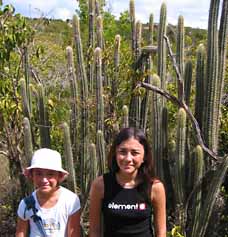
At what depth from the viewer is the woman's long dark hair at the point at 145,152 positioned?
3051 mm

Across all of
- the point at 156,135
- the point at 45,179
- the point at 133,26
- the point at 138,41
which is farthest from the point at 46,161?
the point at 133,26

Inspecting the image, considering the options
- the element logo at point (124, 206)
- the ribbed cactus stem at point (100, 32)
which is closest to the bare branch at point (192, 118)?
the ribbed cactus stem at point (100, 32)

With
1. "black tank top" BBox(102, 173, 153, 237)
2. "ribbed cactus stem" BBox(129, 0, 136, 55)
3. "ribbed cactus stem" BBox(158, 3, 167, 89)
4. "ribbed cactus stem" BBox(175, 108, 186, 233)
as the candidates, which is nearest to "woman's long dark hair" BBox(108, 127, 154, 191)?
"black tank top" BBox(102, 173, 153, 237)

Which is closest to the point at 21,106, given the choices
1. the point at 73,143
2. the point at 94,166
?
the point at 73,143

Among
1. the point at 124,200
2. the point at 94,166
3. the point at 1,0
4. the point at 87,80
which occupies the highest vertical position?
the point at 1,0

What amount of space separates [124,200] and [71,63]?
8.98 ft

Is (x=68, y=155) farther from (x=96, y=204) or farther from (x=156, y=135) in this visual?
(x=96, y=204)

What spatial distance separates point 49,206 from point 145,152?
2.34ft

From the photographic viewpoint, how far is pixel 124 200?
9.76 feet

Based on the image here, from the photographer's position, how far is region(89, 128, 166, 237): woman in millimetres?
2969

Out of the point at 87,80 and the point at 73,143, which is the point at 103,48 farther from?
the point at 73,143

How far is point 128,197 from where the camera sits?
2980 mm

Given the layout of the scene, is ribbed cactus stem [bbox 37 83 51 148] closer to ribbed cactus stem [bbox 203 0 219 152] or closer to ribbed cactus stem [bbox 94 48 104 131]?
ribbed cactus stem [bbox 94 48 104 131]

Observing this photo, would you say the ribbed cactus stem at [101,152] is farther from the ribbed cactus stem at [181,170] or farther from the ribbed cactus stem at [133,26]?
the ribbed cactus stem at [133,26]
